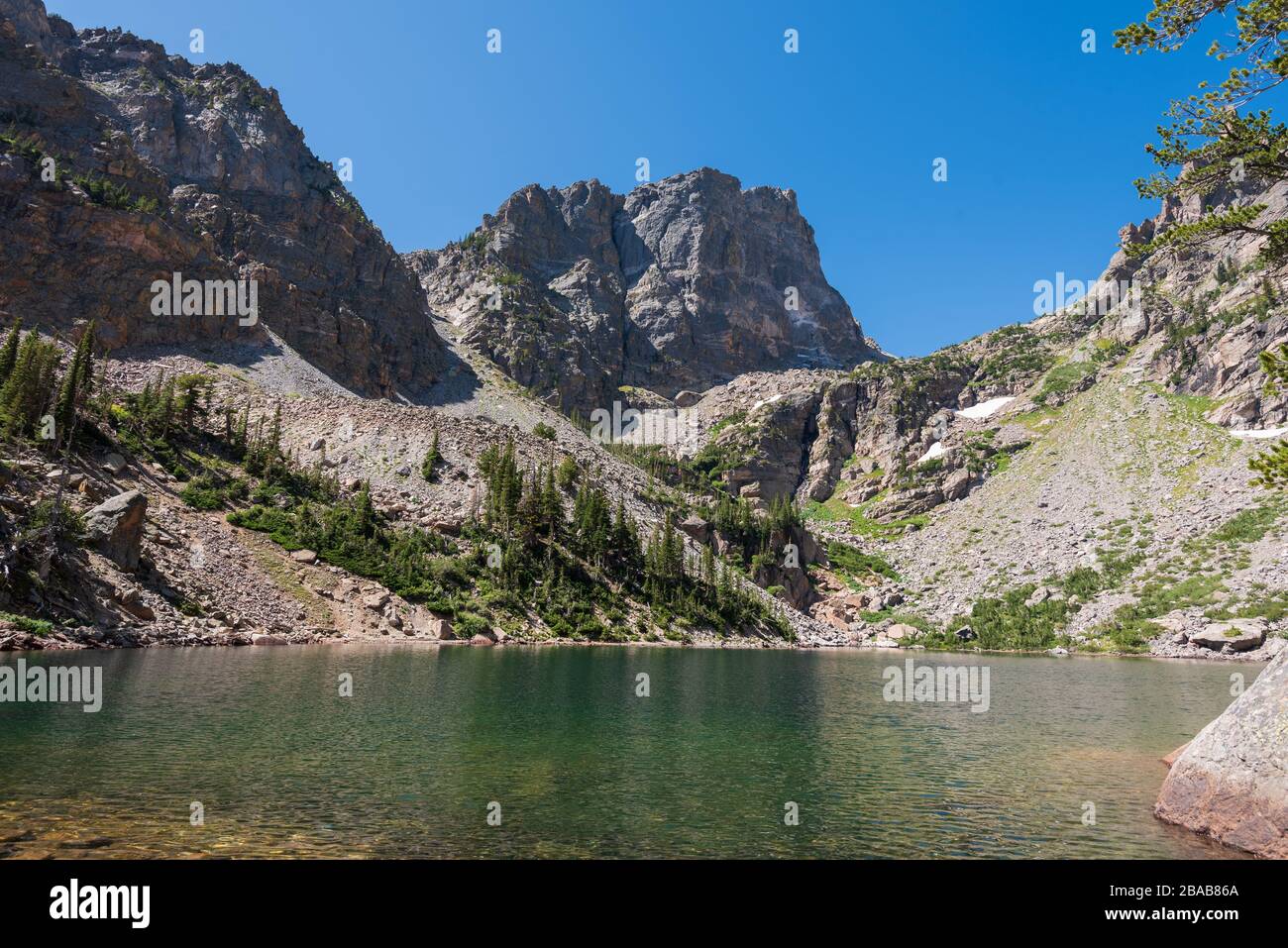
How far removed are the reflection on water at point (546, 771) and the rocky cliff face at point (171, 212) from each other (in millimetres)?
98581

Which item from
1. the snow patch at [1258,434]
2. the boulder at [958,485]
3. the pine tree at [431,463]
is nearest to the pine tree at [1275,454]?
the pine tree at [431,463]

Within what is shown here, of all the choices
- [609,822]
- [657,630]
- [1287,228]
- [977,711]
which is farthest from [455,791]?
[657,630]

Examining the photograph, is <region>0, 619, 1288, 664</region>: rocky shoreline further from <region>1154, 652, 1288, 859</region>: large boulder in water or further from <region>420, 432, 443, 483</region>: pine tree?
<region>420, 432, 443, 483</region>: pine tree

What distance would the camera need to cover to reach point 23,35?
150875 millimetres

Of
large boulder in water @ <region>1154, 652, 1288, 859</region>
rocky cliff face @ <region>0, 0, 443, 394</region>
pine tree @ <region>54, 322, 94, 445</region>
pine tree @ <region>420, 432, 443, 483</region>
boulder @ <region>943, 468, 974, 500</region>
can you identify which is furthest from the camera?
boulder @ <region>943, 468, 974, 500</region>

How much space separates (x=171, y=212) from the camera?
418ft

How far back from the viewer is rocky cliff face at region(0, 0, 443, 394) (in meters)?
111

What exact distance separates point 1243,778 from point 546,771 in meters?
18.2

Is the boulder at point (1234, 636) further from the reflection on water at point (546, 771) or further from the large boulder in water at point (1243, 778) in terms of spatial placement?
the large boulder in water at point (1243, 778)

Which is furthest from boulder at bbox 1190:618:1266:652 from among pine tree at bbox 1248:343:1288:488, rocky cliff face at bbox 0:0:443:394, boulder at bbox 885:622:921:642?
rocky cliff face at bbox 0:0:443:394

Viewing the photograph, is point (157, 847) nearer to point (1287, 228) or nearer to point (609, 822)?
point (609, 822)

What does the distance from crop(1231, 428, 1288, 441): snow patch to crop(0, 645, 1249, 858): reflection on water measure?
428 feet
